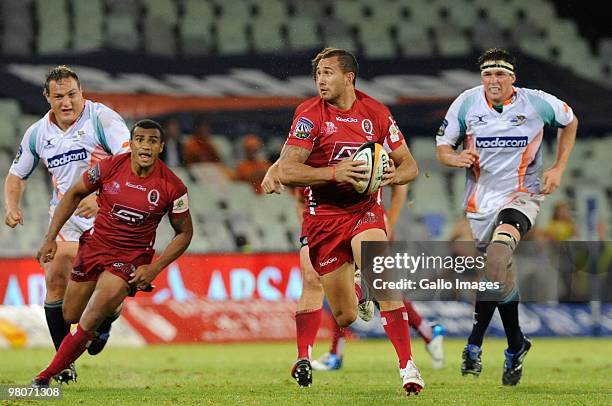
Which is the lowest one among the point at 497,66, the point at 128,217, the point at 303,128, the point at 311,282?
the point at 311,282

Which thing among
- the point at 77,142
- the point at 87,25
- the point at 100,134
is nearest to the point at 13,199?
the point at 77,142

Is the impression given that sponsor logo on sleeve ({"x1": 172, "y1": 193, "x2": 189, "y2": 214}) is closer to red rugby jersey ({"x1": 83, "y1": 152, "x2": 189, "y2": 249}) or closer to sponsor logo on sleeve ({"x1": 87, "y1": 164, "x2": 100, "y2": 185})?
red rugby jersey ({"x1": 83, "y1": 152, "x2": 189, "y2": 249})

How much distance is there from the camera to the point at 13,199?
10164mm

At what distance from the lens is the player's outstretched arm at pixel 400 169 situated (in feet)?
27.7

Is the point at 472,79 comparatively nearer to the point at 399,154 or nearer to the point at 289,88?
the point at 289,88

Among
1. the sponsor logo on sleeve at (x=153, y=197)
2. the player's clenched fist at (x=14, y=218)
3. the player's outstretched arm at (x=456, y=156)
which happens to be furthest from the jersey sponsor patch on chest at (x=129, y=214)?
the player's outstretched arm at (x=456, y=156)

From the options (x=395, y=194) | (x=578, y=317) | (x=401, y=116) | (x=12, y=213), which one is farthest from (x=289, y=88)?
(x=12, y=213)

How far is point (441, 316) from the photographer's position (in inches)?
666

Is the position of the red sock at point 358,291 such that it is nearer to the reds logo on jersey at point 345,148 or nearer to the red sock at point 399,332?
the red sock at point 399,332

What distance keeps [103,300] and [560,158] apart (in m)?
3.97

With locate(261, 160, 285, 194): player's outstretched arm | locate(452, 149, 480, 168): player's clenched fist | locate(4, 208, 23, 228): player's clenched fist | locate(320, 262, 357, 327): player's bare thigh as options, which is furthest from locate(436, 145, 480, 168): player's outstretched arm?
locate(4, 208, 23, 228): player's clenched fist

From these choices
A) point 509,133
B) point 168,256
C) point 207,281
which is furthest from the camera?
point 207,281

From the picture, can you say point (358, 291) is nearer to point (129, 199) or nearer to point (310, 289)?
point (310, 289)

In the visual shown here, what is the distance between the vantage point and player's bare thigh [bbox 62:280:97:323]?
9.45m
